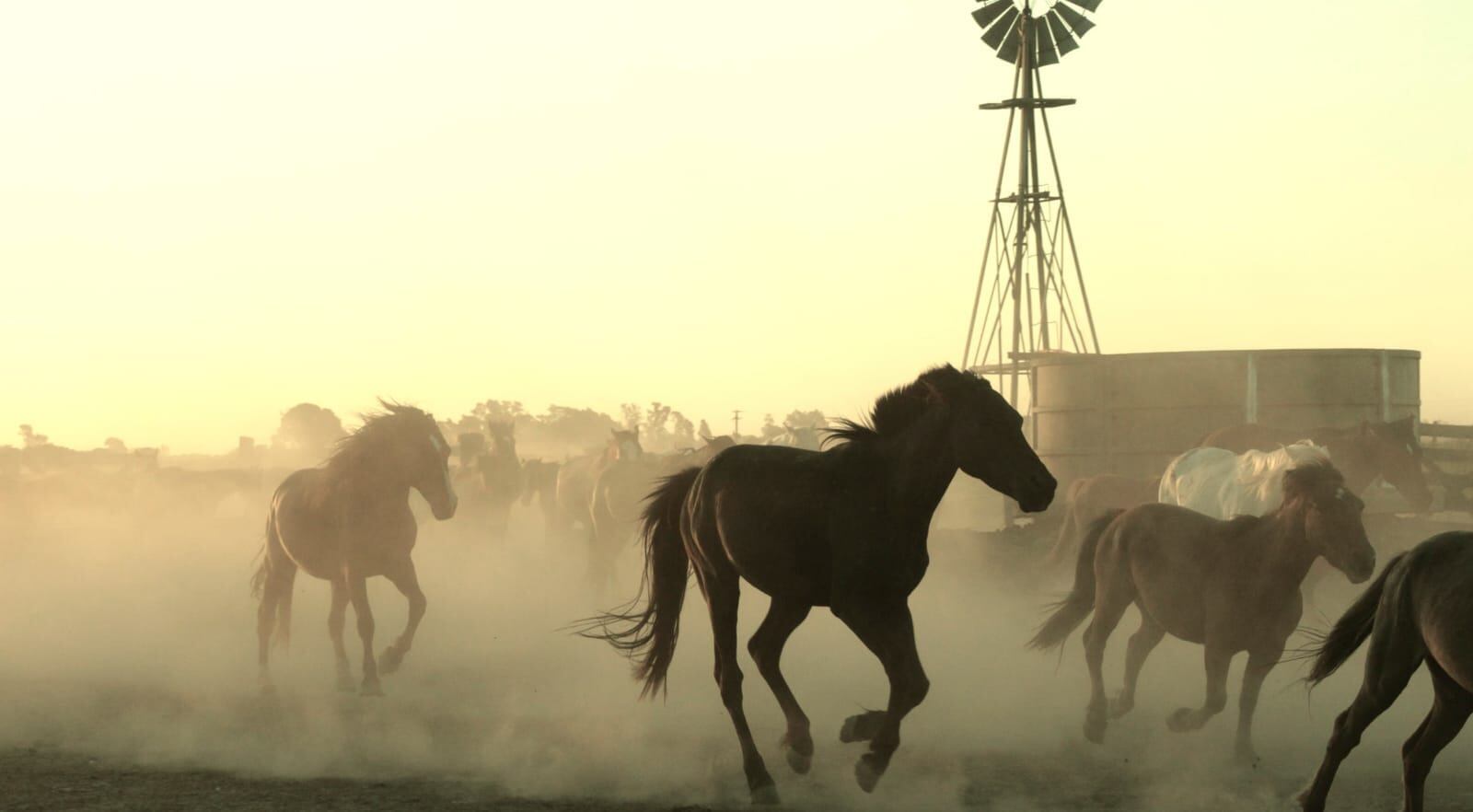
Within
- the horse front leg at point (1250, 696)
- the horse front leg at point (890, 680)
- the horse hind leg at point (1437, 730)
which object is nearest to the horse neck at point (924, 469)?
the horse front leg at point (890, 680)

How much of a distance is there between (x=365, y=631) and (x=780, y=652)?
538 centimetres

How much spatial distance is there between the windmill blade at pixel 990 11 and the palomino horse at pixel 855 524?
32.1 meters

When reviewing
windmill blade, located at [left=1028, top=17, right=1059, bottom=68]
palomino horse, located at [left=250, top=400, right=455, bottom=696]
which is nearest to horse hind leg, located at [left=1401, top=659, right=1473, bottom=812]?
palomino horse, located at [left=250, top=400, right=455, bottom=696]

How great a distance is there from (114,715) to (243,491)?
87.7ft

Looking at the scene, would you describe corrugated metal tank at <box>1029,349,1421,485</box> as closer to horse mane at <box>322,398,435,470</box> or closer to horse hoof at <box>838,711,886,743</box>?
horse mane at <box>322,398,435,470</box>

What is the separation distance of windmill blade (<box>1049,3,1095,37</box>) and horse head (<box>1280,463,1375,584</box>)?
101 ft

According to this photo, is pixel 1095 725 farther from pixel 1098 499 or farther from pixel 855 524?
pixel 1098 499

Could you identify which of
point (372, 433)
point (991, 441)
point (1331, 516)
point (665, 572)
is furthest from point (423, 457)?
point (1331, 516)

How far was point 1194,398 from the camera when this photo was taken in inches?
909

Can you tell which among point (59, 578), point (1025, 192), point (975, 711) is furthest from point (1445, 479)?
point (59, 578)

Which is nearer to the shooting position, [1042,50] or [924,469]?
[924,469]

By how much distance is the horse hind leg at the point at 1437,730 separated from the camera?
22.8 ft

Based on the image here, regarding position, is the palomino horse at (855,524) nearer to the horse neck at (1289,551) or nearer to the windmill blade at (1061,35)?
the horse neck at (1289,551)

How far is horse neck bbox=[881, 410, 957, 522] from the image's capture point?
8.05 metres
